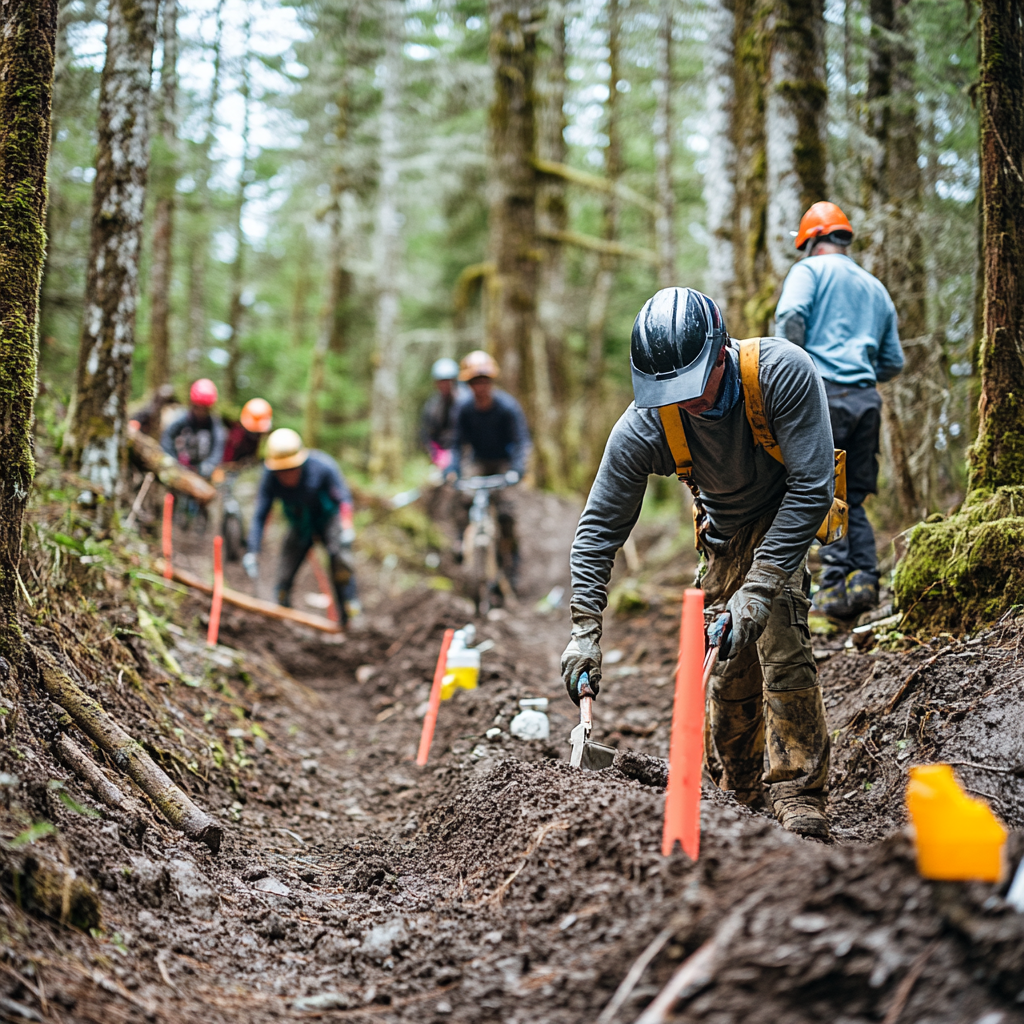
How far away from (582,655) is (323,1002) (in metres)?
1.63

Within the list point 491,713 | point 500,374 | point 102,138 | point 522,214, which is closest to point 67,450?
point 102,138

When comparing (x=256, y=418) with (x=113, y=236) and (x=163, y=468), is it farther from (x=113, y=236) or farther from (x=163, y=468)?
(x=113, y=236)

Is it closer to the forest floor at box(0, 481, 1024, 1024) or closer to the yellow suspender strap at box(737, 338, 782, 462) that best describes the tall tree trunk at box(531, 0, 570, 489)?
the forest floor at box(0, 481, 1024, 1024)

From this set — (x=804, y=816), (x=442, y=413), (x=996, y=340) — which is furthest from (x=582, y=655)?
(x=442, y=413)

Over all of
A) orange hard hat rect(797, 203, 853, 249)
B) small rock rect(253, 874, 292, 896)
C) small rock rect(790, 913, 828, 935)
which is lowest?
small rock rect(253, 874, 292, 896)

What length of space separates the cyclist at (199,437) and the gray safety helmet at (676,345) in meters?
10.3

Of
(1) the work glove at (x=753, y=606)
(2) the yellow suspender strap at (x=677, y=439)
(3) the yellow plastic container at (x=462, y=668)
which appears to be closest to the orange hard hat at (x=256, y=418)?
(3) the yellow plastic container at (x=462, y=668)

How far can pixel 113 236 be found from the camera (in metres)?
6.74

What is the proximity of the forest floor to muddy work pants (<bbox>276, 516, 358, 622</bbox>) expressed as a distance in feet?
9.77

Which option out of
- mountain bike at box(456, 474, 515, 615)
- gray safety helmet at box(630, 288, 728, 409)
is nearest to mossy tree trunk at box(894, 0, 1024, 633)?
gray safety helmet at box(630, 288, 728, 409)

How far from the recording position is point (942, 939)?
1.95 m

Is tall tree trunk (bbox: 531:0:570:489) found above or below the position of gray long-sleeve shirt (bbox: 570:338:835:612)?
above

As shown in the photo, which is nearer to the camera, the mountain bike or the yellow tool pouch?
the yellow tool pouch

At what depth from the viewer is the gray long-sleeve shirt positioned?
3.46m
